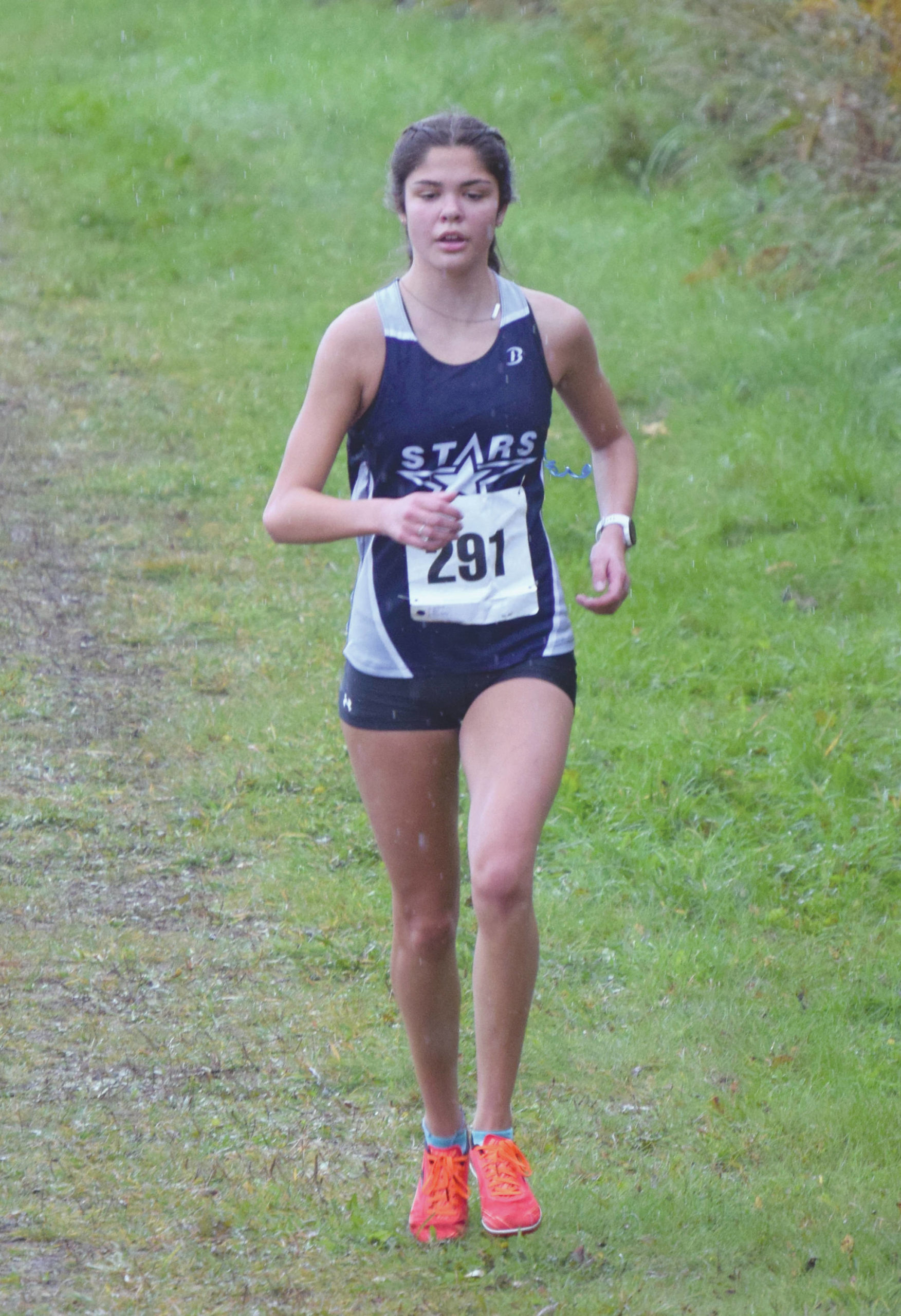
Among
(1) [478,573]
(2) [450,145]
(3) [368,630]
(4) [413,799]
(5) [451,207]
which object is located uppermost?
(2) [450,145]

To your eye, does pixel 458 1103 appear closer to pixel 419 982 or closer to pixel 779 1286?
pixel 419 982

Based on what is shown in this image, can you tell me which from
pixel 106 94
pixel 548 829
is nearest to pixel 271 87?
pixel 106 94

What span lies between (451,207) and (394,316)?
0.83ft

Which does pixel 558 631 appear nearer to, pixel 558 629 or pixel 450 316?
pixel 558 629

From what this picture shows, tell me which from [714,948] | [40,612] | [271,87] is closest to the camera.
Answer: [714,948]

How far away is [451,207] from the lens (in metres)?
3.26

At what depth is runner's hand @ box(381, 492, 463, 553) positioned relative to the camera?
9.78 feet

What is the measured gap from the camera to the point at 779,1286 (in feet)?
11.0

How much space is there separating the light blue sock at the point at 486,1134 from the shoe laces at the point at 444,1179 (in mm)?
65

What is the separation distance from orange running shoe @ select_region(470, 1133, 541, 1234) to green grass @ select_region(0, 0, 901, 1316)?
0.07 m

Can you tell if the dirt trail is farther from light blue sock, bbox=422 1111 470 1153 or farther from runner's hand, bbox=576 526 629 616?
runner's hand, bbox=576 526 629 616

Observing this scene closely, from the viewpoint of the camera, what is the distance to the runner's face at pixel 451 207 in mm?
3273

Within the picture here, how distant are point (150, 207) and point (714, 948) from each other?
10.7 metres

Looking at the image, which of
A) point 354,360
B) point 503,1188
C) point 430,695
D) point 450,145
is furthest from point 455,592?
point 503,1188
